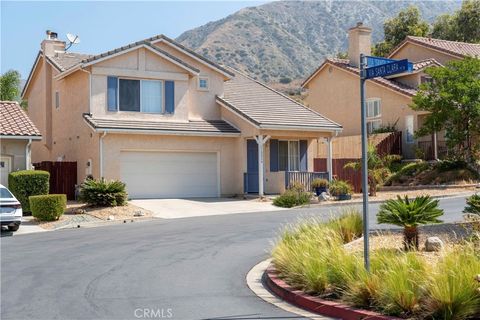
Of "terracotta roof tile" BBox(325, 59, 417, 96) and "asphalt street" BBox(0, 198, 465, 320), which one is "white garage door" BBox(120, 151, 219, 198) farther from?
"terracotta roof tile" BBox(325, 59, 417, 96)

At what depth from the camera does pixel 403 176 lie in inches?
1319

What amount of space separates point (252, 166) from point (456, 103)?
1016 centimetres

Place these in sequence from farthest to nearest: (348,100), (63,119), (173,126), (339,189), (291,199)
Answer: (348,100) < (63,119) < (173,126) < (339,189) < (291,199)

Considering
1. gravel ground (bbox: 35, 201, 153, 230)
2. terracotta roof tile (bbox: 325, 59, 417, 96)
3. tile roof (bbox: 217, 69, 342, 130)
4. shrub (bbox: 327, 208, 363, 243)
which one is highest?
terracotta roof tile (bbox: 325, 59, 417, 96)

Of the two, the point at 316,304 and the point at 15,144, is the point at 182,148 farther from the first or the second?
the point at 316,304

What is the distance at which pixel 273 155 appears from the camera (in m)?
30.3

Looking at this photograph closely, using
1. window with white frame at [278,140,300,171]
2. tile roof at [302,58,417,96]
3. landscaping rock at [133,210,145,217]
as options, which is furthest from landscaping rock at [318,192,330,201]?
tile roof at [302,58,417,96]

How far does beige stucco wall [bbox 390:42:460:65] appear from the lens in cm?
4119

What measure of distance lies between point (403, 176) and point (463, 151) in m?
3.37

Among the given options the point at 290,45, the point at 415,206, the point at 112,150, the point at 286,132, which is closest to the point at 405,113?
the point at 286,132

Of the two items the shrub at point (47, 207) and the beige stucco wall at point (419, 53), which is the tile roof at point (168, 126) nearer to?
the shrub at point (47, 207)

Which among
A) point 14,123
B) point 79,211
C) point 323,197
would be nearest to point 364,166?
point 79,211

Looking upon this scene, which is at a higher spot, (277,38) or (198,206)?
(277,38)

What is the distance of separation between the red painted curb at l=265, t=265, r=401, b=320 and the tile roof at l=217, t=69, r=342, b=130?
18.2 m
